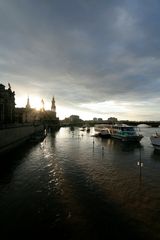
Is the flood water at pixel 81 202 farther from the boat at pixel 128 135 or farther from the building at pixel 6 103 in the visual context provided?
the building at pixel 6 103

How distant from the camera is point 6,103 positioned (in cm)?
7394

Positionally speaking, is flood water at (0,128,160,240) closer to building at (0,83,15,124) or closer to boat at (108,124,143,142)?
boat at (108,124,143,142)

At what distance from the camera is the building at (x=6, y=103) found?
6900 centimetres

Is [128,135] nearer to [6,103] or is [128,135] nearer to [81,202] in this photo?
[6,103]

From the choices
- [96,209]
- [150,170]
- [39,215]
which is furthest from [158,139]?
[39,215]

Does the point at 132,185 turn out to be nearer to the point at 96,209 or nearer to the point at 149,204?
the point at 149,204

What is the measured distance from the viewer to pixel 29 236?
1259 centimetres

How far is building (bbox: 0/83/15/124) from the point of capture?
69.0 meters

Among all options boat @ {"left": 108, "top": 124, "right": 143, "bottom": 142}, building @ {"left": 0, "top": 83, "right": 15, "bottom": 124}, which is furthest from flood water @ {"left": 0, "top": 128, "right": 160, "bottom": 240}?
building @ {"left": 0, "top": 83, "right": 15, "bottom": 124}


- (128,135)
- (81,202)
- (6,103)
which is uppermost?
(6,103)

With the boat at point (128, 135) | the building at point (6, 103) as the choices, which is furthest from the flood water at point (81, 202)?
the building at point (6, 103)

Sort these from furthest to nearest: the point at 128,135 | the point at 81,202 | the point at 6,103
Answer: the point at 6,103, the point at 128,135, the point at 81,202

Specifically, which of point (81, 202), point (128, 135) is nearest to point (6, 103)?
point (128, 135)

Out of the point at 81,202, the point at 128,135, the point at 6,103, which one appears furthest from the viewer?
the point at 6,103
